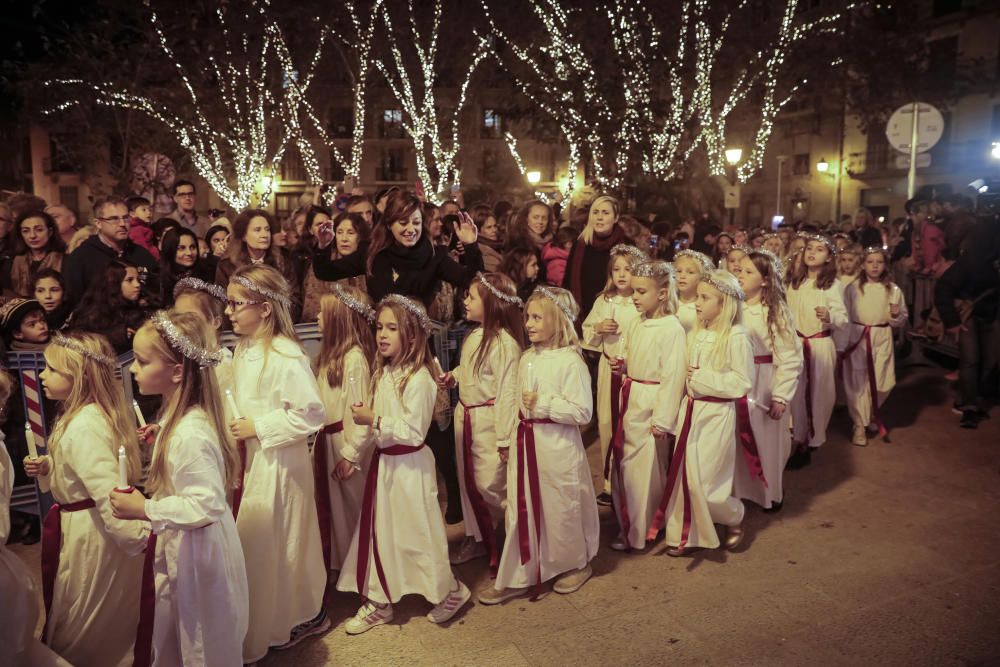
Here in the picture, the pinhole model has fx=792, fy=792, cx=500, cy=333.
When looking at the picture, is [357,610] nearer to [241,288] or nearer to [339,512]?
[339,512]

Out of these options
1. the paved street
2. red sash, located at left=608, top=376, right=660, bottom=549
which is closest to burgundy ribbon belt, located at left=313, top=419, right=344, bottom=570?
the paved street

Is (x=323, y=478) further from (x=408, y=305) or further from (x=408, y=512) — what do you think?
(x=408, y=305)

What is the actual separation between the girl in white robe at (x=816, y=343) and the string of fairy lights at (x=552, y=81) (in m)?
9.37

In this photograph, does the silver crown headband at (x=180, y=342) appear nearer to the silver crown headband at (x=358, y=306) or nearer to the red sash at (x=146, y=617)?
the red sash at (x=146, y=617)

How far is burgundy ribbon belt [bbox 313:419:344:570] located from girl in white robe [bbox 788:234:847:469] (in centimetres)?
414

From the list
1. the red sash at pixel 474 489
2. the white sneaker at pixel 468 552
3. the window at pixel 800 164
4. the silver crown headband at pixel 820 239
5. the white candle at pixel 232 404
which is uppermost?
the window at pixel 800 164

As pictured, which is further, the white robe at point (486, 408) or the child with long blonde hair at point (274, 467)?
the white robe at point (486, 408)

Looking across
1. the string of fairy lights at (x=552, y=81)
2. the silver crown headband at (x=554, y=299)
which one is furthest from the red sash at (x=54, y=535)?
the string of fairy lights at (x=552, y=81)

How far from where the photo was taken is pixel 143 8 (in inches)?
763

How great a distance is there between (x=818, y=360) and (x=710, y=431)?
8.30 feet

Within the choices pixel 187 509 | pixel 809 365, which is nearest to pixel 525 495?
pixel 187 509

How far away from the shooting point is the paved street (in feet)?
12.8

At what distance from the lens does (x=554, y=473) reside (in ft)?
14.6

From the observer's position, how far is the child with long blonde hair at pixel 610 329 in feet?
19.2
